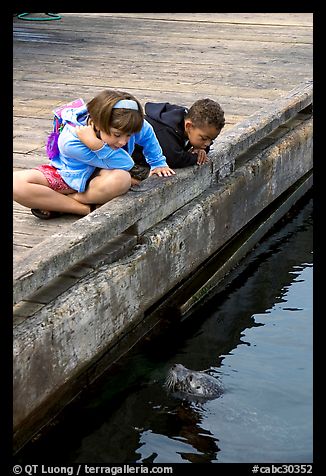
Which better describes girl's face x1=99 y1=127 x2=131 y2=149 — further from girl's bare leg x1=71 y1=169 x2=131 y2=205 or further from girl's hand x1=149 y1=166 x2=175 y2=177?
girl's hand x1=149 y1=166 x2=175 y2=177

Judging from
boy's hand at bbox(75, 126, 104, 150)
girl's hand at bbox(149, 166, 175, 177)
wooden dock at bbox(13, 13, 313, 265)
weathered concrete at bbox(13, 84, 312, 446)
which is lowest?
weathered concrete at bbox(13, 84, 312, 446)

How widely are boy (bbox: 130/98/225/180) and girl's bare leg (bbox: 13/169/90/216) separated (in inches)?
18.4

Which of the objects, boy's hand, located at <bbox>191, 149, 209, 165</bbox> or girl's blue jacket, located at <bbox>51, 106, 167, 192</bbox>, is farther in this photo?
boy's hand, located at <bbox>191, 149, 209, 165</bbox>

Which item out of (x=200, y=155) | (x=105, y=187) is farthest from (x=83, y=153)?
(x=200, y=155)

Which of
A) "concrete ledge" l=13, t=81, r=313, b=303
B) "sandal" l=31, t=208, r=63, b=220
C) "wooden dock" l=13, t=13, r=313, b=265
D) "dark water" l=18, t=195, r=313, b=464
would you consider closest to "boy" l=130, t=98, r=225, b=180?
"concrete ledge" l=13, t=81, r=313, b=303

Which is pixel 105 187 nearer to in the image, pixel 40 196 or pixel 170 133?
pixel 40 196

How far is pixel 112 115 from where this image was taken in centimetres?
539

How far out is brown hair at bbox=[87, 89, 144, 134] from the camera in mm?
5375

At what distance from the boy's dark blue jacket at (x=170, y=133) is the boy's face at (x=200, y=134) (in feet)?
0.18

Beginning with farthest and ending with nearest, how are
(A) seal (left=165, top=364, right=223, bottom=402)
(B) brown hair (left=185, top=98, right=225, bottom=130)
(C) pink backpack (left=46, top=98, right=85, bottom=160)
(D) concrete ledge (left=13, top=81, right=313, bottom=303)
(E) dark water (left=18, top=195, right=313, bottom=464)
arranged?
(B) brown hair (left=185, top=98, right=225, bottom=130)
(C) pink backpack (left=46, top=98, right=85, bottom=160)
(A) seal (left=165, top=364, right=223, bottom=402)
(E) dark water (left=18, top=195, right=313, bottom=464)
(D) concrete ledge (left=13, top=81, right=313, bottom=303)

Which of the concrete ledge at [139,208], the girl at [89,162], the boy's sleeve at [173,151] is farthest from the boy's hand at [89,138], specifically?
the boy's sleeve at [173,151]

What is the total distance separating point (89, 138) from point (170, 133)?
68 centimetres

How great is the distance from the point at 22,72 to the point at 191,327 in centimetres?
386
